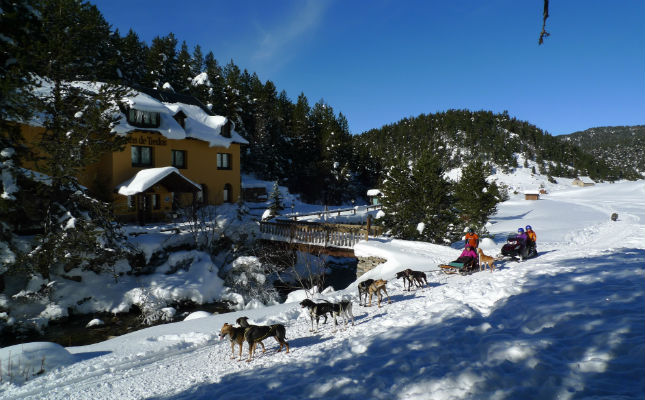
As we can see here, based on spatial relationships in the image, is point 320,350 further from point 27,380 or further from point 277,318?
point 27,380

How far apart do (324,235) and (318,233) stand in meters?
0.54

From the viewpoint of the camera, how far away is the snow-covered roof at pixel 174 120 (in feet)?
83.5

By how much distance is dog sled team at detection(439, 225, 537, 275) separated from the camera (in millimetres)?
12703

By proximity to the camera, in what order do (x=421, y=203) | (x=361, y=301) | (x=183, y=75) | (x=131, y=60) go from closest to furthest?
1. (x=361, y=301)
2. (x=421, y=203)
3. (x=131, y=60)
4. (x=183, y=75)

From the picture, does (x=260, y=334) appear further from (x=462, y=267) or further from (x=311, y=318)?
(x=462, y=267)

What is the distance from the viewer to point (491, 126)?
543ft

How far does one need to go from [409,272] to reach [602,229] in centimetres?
2361

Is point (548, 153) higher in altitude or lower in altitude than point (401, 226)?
higher

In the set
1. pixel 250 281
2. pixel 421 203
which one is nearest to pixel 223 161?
pixel 250 281

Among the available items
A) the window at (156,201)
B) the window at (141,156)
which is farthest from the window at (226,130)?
the window at (156,201)

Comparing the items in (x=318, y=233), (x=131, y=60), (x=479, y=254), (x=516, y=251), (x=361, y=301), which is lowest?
(x=361, y=301)

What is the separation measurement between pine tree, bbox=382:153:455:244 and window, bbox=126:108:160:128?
773 inches

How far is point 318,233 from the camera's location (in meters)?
21.3

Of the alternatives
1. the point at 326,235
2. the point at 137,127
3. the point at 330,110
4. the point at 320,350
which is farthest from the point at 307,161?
the point at 320,350
